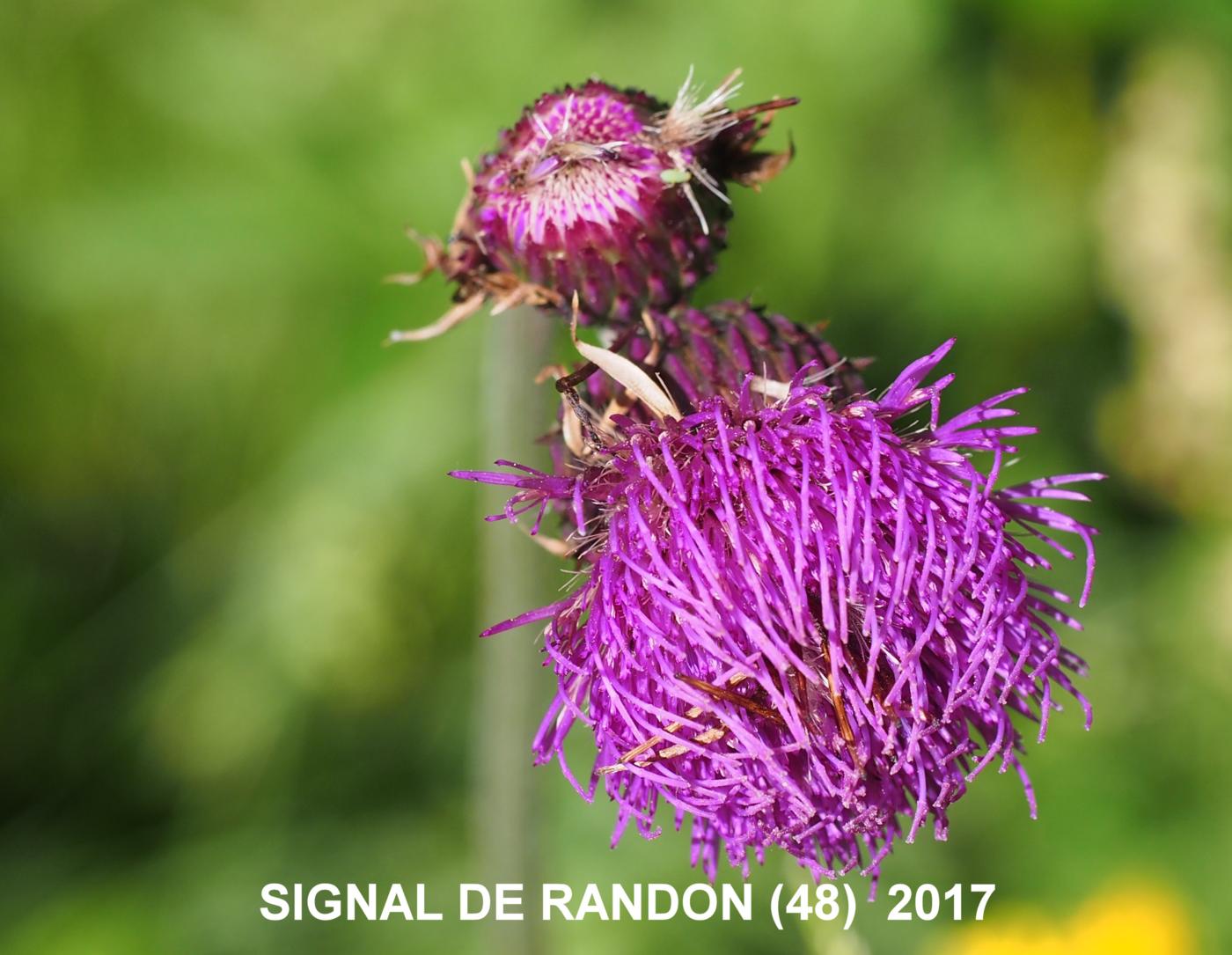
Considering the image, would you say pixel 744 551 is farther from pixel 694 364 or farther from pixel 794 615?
pixel 694 364

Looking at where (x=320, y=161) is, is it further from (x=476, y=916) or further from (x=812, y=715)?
Answer: (x=812, y=715)

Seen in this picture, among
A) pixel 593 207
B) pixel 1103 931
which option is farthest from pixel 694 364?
pixel 1103 931

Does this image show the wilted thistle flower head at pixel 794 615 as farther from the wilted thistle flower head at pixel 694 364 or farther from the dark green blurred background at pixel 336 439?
the dark green blurred background at pixel 336 439

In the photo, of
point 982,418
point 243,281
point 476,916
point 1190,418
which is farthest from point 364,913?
point 1190,418

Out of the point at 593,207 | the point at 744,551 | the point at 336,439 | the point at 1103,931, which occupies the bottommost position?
the point at 1103,931

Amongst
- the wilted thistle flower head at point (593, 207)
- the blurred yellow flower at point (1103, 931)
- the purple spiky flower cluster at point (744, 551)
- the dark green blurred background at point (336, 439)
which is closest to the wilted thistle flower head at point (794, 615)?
the purple spiky flower cluster at point (744, 551)

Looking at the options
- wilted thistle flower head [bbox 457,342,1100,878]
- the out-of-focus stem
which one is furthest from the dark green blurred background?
wilted thistle flower head [bbox 457,342,1100,878]
